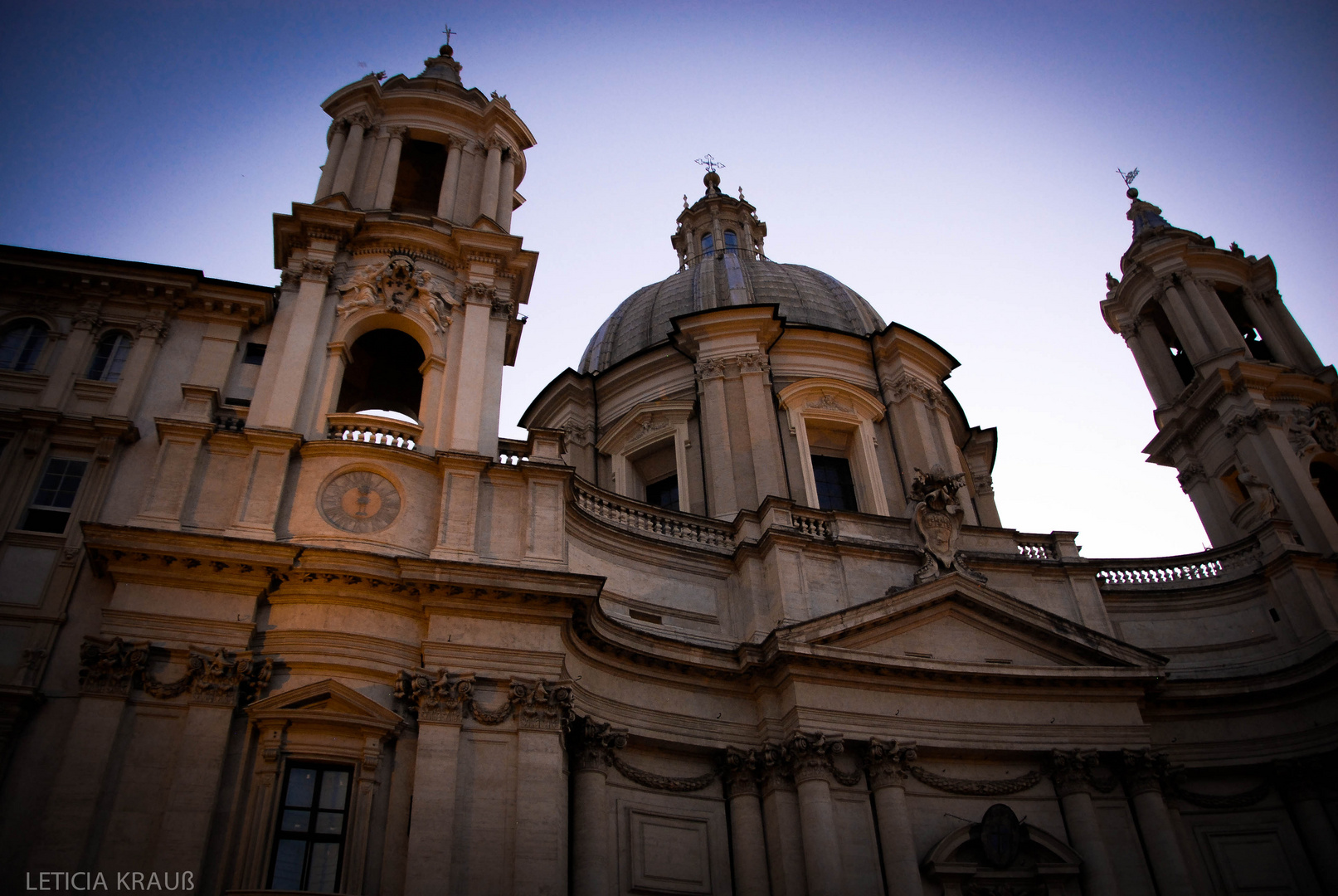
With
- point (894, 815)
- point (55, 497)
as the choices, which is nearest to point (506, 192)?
point (55, 497)

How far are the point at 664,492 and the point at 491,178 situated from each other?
939 cm

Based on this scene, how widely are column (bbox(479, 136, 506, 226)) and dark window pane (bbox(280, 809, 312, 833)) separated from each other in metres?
12.8

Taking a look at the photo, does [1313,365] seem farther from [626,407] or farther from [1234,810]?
[626,407]

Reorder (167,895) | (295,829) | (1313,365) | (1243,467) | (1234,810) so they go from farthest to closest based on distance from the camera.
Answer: (1313,365) < (1243,467) < (1234,810) < (295,829) < (167,895)

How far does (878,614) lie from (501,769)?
7.95m

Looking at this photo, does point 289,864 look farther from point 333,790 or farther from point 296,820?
point 333,790

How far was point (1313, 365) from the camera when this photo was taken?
1127 inches

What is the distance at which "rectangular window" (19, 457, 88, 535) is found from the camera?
16.3 metres

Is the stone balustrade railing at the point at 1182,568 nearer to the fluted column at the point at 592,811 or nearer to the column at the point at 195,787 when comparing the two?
the fluted column at the point at 592,811

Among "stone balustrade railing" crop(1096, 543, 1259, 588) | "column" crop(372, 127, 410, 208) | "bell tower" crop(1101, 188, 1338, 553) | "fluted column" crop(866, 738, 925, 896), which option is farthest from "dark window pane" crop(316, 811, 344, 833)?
"bell tower" crop(1101, 188, 1338, 553)

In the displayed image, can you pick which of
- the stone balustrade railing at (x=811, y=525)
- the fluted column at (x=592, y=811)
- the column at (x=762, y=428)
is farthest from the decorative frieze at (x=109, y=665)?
the column at (x=762, y=428)

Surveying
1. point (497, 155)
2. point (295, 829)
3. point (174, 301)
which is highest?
point (497, 155)

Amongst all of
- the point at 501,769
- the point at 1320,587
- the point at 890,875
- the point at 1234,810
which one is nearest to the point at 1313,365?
the point at 1320,587

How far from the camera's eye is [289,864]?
550 inches
